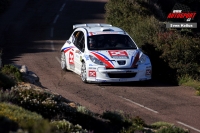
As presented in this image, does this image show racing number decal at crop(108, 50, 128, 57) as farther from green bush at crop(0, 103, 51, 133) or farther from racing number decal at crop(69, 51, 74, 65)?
green bush at crop(0, 103, 51, 133)

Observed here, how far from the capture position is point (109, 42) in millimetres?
16906

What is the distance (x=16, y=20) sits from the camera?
3203 centimetres

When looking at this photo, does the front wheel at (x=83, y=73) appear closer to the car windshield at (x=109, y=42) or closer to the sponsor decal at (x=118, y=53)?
the car windshield at (x=109, y=42)

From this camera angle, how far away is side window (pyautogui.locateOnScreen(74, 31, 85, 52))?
56.2 ft

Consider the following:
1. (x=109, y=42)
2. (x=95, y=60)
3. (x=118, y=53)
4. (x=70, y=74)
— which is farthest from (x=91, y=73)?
(x=70, y=74)

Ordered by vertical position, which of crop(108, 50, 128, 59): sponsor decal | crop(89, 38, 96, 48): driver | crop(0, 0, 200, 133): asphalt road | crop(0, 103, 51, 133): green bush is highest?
crop(0, 103, 51, 133): green bush

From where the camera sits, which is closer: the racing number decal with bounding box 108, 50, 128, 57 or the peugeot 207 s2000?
the peugeot 207 s2000

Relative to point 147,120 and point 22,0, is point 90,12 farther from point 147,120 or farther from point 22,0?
point 147,120

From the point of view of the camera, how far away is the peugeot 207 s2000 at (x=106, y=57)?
51.6ft

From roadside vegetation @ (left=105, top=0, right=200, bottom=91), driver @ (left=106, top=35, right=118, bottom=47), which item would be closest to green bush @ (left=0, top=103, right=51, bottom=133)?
roadside vegetation @ (left=105, top=0, right=200, bottom=91)

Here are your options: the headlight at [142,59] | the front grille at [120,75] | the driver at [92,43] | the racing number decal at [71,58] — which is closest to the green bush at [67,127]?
the front grille at [120,75]

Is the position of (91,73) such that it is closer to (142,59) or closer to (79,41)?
(142,59)

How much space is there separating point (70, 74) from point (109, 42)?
1.91 meters

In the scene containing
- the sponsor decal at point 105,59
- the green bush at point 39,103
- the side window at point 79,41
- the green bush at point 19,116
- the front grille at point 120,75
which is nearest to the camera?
the green bush at point 19,116
